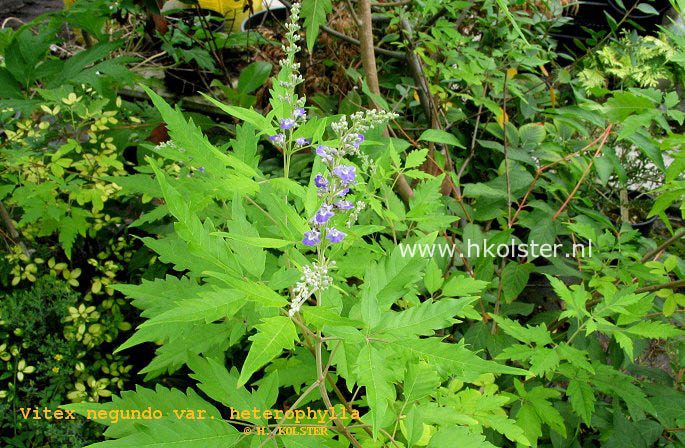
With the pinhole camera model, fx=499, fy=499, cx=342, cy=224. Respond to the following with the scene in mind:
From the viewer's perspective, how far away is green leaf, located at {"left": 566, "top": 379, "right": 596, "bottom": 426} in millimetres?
1227

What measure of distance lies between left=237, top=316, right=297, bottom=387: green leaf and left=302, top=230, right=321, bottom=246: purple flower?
0.44 feet

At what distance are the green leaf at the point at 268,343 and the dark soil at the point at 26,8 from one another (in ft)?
16.1

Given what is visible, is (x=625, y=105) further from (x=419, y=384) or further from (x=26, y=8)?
(x=26, y=8)

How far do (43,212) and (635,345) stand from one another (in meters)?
1.95

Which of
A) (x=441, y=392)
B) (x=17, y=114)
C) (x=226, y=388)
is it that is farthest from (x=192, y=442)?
(x=17, y=114)

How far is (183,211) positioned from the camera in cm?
75

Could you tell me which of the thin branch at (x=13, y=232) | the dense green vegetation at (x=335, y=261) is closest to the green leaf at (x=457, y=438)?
the dense green vegetation at (x=335, y=261)

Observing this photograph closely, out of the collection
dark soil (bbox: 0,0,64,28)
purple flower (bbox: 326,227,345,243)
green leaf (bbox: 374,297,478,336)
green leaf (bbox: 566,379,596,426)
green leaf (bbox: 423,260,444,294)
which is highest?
purple flower (bbox: 326,227,345,243)

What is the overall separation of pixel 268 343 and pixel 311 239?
0.62ft

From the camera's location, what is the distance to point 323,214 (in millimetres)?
810

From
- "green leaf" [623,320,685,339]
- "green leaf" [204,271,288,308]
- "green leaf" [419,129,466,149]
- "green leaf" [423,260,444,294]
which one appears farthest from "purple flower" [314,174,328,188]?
"green leaf" [623,320,685,339]

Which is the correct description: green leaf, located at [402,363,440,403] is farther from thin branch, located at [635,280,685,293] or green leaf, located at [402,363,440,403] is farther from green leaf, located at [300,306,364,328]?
thin branch, located at [635,280,685,293]

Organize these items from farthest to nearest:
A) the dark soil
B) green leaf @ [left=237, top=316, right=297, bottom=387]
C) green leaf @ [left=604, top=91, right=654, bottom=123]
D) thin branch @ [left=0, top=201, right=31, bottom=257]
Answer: the dark soil, thin branch @ [left=0, top=201, right=31, bottom=257], green leaf @ [left=604, top=91, right=654, bottom=123], green leaf @ [left=237, top=316, right=297, bottom=387]

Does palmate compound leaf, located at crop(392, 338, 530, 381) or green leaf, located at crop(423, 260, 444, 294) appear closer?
palmate compound leaf, located at crop(392, 338, 530, 381)
